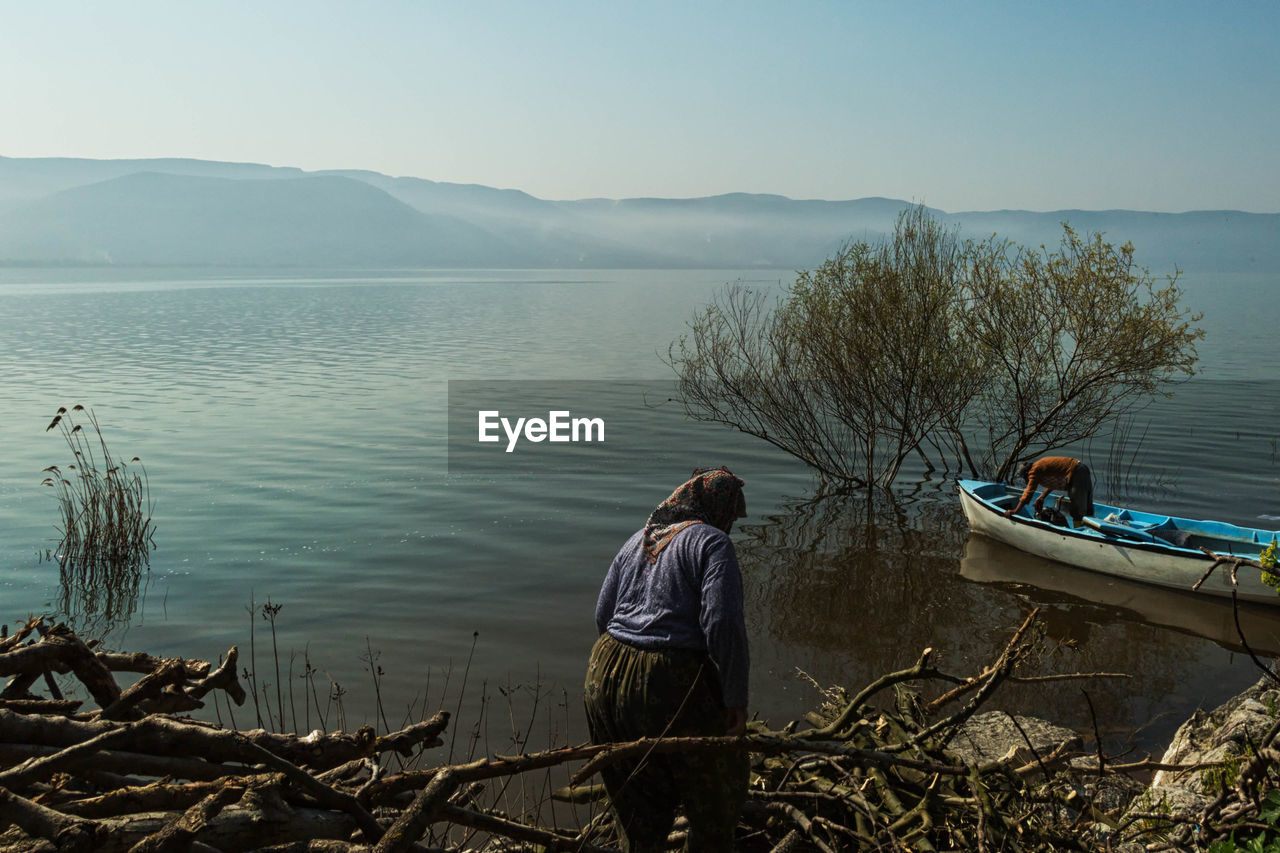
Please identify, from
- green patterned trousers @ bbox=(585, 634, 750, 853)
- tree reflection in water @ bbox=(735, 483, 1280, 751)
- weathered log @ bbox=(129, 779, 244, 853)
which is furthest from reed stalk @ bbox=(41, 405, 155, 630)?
weathered log @ bbox=(129, 779, 244, 853)

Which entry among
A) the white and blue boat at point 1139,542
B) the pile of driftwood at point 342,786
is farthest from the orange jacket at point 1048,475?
the pile of driftwood at point 342,786

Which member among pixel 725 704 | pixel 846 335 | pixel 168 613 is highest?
pixel 846 335

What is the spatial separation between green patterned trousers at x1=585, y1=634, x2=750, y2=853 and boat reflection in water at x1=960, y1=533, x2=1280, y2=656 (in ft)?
35.5

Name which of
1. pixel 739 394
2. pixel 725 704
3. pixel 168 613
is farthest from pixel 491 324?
pixel 725 704

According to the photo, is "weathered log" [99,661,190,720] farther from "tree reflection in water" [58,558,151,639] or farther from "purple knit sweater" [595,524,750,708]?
"tree reflection in water" [58,558,151,639]

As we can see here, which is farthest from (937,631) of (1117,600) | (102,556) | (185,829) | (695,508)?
(102,556)

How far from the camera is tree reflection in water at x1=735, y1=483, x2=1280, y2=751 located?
11227 millimetres

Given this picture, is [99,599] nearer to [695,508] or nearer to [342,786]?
[342,786]

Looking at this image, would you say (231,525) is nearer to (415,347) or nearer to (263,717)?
(263,717)

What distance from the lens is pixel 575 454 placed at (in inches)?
1033

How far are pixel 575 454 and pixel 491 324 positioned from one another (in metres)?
45.9

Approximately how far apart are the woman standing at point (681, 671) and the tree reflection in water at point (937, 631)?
524 cm

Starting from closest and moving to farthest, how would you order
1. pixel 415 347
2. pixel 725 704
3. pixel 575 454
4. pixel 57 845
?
pixel 57 845, pixel 725 704, pixel 575 454, pixel 415 347

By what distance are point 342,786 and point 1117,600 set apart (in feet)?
46.3
